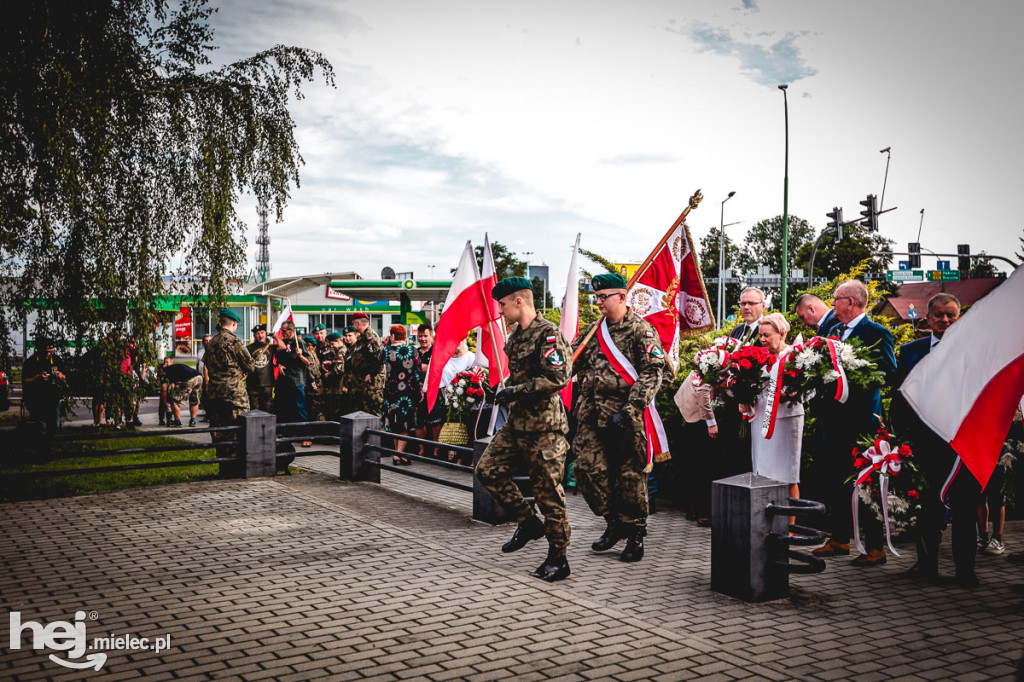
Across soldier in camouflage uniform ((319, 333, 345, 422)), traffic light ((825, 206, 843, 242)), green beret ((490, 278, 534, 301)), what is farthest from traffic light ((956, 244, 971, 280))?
green beret ((490, 278, 534, 301))

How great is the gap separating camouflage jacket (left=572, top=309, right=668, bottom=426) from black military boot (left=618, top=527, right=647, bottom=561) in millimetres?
915

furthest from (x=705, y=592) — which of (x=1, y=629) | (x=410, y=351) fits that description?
(x=410, y=351)

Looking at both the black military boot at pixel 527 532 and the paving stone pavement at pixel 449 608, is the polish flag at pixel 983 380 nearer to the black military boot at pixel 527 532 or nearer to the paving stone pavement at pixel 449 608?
the paving stone pavement at pixel 449 608

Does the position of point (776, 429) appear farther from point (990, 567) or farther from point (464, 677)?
point (464, 677)

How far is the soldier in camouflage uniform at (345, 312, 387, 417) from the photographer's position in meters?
13.3

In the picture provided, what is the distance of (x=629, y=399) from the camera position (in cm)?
648

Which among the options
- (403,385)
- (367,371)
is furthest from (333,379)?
(403,385)

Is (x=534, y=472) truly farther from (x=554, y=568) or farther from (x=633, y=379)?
(x=633, y=379)

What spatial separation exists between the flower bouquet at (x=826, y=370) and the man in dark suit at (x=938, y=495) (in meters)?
0.33

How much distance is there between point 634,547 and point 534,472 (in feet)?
3.84

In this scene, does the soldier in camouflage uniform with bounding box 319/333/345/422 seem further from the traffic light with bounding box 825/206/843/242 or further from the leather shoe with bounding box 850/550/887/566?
the traffic light with bounding box 825/206/843/242

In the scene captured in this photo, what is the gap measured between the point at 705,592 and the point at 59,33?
8.40 meters

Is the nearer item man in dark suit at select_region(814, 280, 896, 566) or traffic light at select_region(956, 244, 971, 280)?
man in dark suit at select_region(814, 280, 896, 566)

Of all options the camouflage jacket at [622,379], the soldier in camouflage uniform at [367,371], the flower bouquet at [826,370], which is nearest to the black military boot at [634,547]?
the camouflage jacket at [622,379]
